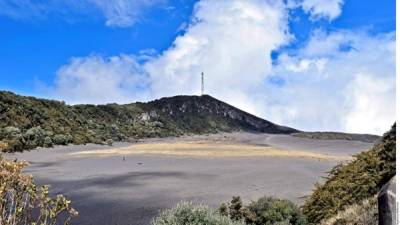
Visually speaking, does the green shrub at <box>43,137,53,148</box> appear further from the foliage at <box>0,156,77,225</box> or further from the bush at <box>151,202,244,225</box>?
the foliage at <box>0,156,77,225</box>

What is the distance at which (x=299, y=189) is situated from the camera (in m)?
19.5

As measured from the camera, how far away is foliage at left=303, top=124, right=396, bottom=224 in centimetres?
1138

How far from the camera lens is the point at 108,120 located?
296 feet

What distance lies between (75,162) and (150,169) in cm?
746

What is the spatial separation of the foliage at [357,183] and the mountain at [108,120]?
24.9 feet

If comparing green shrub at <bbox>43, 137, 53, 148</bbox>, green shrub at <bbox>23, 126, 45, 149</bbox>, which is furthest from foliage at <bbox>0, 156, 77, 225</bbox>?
green shrub at <bbox>43, 137, 53, 148</bbox>

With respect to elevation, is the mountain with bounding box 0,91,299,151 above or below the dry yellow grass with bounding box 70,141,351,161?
above

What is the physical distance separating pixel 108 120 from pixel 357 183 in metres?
80.9

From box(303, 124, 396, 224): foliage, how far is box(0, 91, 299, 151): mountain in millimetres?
7582

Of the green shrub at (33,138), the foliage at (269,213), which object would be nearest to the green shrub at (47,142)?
the green shrub at (33,138)

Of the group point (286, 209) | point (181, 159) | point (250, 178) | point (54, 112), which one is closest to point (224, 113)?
point (54, 112)

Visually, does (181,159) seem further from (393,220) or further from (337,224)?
(393,220)

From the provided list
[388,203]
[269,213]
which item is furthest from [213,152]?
[388,203]

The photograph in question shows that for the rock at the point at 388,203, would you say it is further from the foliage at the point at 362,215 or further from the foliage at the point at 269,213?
the foliage at the point at 269,213
